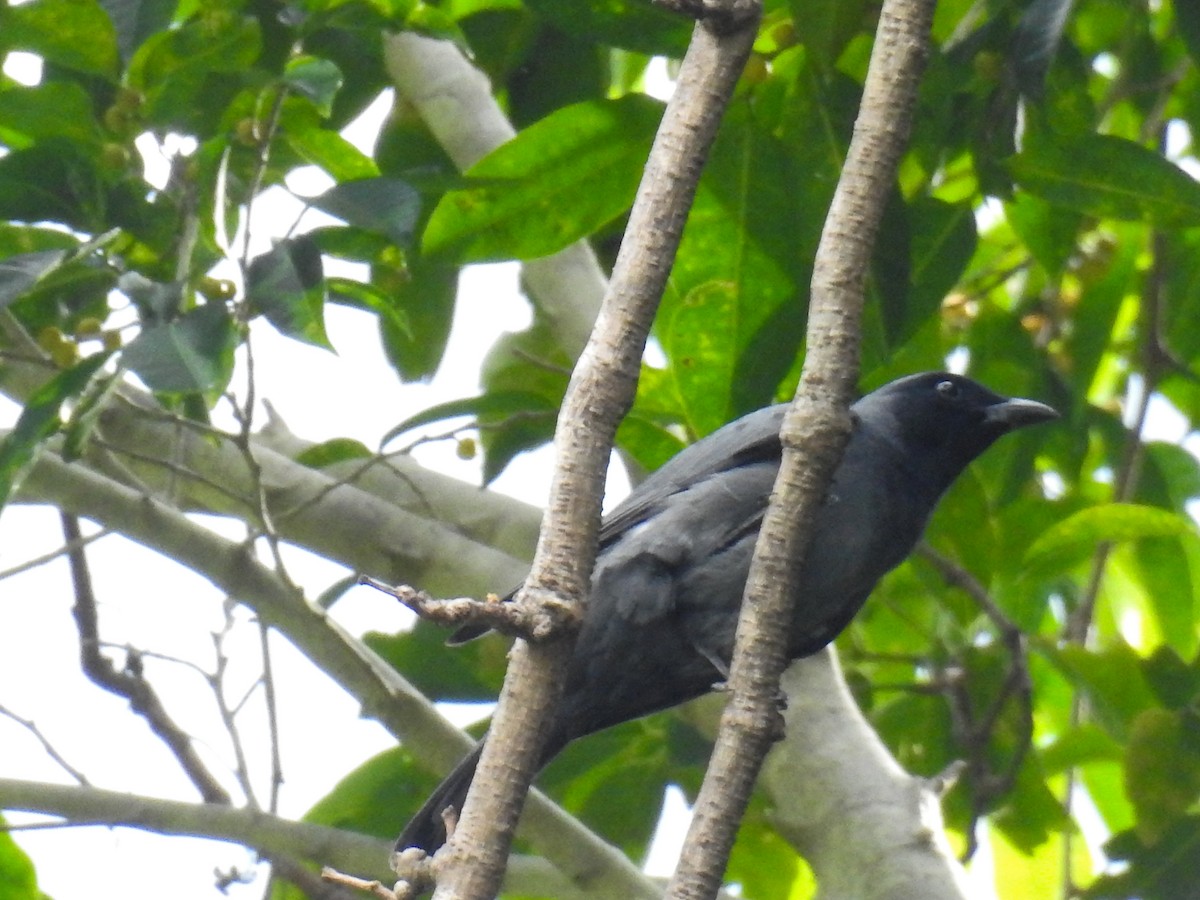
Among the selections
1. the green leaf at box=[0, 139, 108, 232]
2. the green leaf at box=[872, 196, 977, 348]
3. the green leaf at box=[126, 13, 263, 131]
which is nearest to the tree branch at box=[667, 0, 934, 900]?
the green leaf at box=[872, 196, 977, 348]

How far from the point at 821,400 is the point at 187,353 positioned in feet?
3.56

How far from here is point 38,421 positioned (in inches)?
108

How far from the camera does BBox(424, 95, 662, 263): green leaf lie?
319cm

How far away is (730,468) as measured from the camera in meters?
3.41

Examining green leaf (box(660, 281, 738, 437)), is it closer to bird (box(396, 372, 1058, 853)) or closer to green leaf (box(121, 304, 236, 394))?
bird (box(396, 372, 1058, 853))

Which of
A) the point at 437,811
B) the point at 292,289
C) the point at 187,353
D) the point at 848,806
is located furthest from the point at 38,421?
the point at 848,806

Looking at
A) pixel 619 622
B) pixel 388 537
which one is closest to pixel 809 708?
pixel 619 622

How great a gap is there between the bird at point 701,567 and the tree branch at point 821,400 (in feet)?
3.61

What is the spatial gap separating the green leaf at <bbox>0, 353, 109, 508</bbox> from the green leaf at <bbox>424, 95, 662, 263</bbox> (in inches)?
30.4

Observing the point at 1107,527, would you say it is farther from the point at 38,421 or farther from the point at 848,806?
the point at 38,421

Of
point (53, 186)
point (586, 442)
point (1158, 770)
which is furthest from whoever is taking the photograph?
point (1158, 770)

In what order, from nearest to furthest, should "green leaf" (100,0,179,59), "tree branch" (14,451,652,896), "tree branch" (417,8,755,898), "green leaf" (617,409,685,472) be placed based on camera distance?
"tree branch" (417,8,755,898)
"green leaf" (100,0,179,59)
"tree branch" (14,451,652,896)
"green leaf" (617,409,685,472)

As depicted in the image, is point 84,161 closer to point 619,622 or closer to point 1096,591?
point 619,622

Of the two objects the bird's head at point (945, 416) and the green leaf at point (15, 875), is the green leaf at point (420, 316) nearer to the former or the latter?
the bird's head at point (945, 416)
